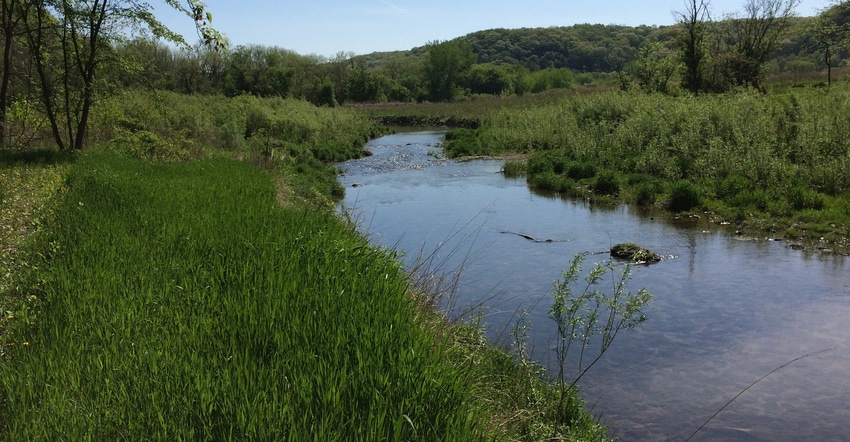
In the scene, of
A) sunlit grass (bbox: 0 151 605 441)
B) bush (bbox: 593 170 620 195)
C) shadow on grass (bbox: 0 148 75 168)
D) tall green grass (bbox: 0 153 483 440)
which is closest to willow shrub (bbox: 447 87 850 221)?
bush (bbox: 593 170 620 195)

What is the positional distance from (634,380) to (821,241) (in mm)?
8424

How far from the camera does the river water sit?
261 inches

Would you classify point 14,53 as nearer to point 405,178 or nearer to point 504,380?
point 405,178

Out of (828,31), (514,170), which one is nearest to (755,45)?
(828,31)

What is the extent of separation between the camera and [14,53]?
21.2m

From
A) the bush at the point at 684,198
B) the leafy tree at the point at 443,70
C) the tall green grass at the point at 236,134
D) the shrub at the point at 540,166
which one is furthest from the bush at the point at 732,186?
the leafy tree at the point at 443,70

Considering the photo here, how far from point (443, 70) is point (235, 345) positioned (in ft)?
333

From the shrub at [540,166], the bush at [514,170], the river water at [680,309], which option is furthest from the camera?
the bush at [514,170]

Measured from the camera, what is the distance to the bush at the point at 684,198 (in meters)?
17.0

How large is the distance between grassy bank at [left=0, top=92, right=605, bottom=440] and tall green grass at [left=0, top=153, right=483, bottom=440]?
0.02 metres

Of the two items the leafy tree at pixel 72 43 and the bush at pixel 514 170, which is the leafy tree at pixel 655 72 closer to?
the bush at pixel 514 170

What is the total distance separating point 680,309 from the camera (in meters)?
9.55

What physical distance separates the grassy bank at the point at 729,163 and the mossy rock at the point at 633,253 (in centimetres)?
382

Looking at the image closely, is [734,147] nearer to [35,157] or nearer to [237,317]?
[237,317]
